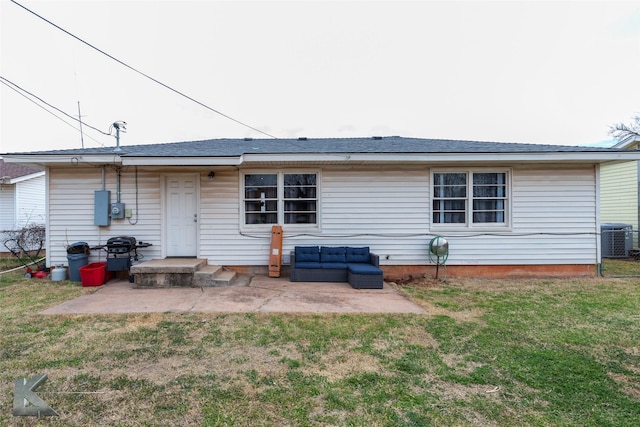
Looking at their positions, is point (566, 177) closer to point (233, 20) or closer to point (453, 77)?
point (453, 77)

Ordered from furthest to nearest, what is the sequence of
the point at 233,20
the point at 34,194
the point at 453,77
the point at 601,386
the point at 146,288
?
1. the point at 34,194
2. the point at 453,77
3. the point at 233,20
4. the point at 146,288
5. the point at 601,386

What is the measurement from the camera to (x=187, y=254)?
7230mm

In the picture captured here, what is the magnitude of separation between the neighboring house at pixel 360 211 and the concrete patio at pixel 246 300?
130 cm

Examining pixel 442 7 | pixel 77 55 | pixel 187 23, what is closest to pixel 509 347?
pixel 442 7

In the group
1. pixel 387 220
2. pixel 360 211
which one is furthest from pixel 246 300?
pixel 387 220

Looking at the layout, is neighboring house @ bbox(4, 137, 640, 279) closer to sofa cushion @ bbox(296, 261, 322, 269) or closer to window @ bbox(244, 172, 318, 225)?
window @ bbox(244, 172, 318, 225)

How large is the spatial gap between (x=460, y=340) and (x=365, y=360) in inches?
51.3

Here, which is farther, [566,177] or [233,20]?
[233,20]

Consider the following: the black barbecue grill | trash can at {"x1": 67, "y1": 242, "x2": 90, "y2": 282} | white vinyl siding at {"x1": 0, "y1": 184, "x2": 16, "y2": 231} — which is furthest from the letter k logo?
white vinyl siding at {"x1": 0, "y1": 184, "x2": 16, "y2": 231}

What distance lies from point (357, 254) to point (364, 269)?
2.58 ft

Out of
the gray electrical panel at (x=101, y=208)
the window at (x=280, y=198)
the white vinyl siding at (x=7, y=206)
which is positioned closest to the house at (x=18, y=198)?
the white vinyl siding at (x=7, y=206)

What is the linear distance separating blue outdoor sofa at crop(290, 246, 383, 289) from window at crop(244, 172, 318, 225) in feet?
2.83

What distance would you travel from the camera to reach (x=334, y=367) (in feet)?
9.50

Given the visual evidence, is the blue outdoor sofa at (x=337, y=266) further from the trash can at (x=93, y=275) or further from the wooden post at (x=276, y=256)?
the trash can at (x=93, y=275)
